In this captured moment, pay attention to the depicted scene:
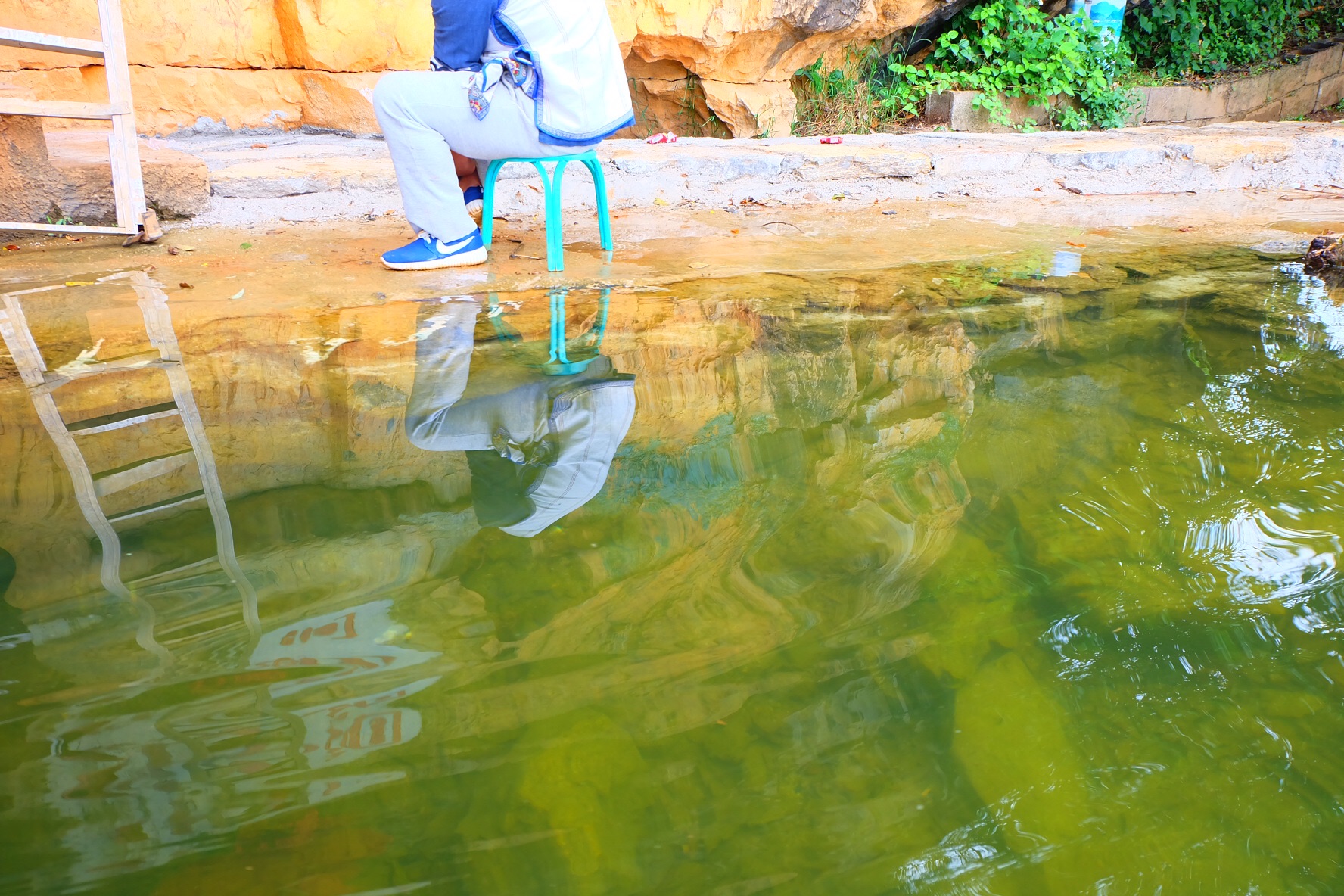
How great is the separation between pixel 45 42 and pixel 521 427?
2.42 m

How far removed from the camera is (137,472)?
5.86 ft

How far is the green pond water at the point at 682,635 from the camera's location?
3.31 feet

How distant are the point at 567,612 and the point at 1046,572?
0.77 metres

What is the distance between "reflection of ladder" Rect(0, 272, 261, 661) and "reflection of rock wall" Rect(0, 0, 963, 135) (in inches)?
93.2

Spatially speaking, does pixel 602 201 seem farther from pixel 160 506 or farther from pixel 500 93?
pixel 160 506

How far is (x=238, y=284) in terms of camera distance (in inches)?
122

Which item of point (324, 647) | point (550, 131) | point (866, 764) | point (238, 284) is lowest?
point (866, 764)

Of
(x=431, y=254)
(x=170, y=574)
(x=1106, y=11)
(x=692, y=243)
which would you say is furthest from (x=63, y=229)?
(x=1106, y=11)

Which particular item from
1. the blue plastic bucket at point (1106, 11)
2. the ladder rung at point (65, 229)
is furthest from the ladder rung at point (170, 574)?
the blue plastic bucket at point (1106, 11)

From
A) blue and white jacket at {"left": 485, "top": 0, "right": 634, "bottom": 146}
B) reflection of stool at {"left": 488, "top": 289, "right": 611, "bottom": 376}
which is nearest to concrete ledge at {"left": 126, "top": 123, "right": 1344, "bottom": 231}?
blue and white jacket at {"left": 485, "top": 0, "right": 634, "bottom": 146}

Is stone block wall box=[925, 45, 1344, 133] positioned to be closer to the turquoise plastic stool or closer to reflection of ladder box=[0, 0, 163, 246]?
the turquoise plastic stool

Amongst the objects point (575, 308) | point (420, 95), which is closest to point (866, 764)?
point (575, 308)

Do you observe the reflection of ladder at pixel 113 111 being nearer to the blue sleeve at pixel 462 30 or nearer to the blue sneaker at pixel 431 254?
the blue sneaker at pixel 431 254

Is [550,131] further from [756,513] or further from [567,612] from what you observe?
[567,612]
